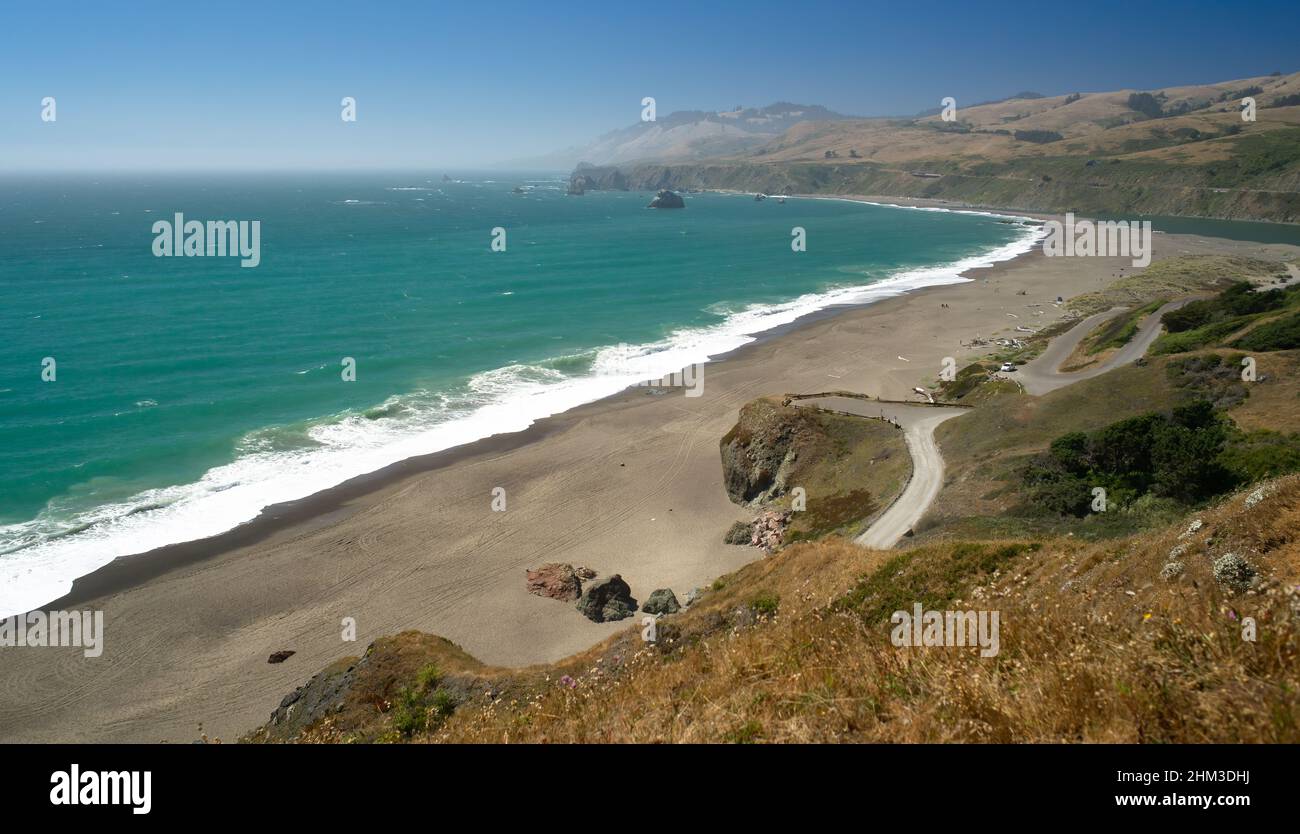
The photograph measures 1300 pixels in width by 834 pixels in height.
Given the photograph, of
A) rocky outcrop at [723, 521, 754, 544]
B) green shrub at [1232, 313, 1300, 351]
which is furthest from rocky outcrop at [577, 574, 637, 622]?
green shrub at [1232, 313, 1300, 351]

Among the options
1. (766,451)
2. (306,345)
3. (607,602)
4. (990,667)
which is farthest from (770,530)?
(306,345)

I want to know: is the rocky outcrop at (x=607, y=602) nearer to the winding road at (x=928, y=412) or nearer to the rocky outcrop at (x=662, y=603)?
the rocky outcrop at (x=662, y=603)

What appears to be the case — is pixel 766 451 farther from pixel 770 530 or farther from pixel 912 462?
pixel 912 462

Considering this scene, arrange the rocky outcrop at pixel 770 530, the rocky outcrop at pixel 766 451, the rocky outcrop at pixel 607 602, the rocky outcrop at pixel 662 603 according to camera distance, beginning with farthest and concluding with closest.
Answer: the rocky outcrop at pixel 766 451
the rocky outcrop at pixel 770 530
the rocky outcrop at pixel 607 602
the rocky outcrop at pixel 662 603

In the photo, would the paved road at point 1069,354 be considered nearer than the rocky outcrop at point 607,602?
No

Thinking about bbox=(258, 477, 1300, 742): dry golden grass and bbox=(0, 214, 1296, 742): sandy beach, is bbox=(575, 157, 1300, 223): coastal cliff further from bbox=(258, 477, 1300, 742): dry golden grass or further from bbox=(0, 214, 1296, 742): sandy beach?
bbox=(258, 477, 1300, 742): dry golden grass

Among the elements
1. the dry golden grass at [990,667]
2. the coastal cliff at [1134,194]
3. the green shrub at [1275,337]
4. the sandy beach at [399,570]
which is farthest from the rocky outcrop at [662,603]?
the coastal cliff at [1134,194]
